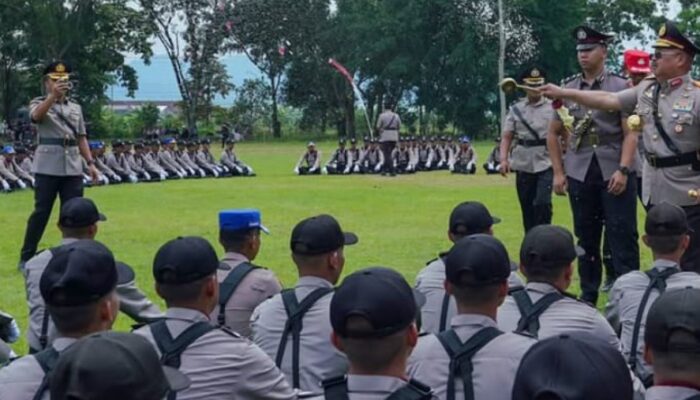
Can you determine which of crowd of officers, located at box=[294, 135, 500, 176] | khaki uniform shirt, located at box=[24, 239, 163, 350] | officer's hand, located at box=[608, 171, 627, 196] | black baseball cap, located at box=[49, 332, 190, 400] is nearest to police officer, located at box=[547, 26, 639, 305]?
officer's hand, located at box=[608, 171, 627, 196]

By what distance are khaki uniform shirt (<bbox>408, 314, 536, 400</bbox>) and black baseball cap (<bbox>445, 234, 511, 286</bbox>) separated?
163mm

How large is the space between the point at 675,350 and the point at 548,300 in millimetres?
1604

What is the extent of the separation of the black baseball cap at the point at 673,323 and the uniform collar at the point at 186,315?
1666 mm

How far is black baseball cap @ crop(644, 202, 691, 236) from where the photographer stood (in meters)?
5.11

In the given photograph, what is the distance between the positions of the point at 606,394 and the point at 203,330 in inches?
67.4

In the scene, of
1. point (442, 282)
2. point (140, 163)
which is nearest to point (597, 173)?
point (442, 282)

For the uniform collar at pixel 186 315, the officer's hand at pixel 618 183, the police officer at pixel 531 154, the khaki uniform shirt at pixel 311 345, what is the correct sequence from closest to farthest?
the uniform collar at pixel 186 315
the khaki uniform shirt at pixel 311 345
the officer's hand at pixel 618 183
the police officer at pixel 531 154

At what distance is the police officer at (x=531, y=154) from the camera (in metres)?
9.12

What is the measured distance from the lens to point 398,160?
2488 centimetres

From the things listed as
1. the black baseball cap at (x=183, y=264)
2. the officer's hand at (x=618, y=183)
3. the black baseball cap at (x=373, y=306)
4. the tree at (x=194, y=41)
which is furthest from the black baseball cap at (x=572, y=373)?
the tree at (x=194, y=41)

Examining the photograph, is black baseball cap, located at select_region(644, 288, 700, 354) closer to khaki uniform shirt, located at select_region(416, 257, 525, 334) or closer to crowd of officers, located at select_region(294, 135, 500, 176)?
khaki uniform shirt, located at select_region(416, 257, 525, 334)

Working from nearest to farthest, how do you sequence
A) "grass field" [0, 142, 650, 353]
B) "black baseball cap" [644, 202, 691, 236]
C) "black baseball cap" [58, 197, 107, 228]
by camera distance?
"black baseball cap" [644, 202, 691, 236], "black baseball cap" [58, 197, 107, 228], "grass field" [0, 142, 650, 353]

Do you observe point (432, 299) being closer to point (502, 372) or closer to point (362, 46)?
point (502, 372)

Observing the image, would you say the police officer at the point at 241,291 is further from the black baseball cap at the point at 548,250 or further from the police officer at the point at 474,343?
the police officer at the point at 474,343
